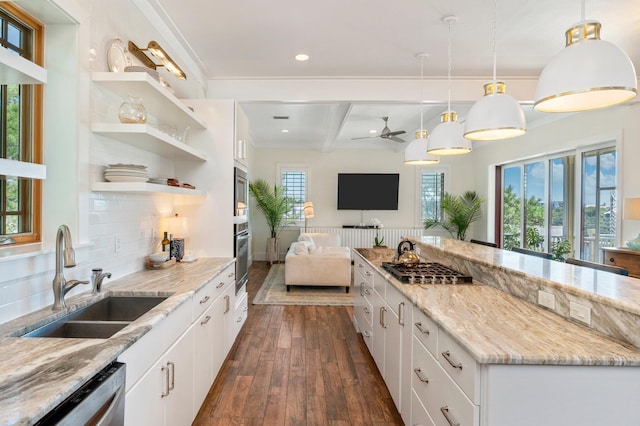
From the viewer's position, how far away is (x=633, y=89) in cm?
144

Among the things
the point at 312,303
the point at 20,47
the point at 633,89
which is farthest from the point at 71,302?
the point at 312,303

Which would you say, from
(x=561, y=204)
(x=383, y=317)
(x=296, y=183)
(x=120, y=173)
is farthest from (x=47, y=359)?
(x=296, y=183)

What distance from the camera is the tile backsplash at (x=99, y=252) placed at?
1.43m

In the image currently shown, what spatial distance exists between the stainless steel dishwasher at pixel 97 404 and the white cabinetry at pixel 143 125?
1238mm

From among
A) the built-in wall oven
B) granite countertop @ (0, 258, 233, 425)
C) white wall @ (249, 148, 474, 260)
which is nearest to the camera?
granite countertop @ (0, 258, 233, 425)

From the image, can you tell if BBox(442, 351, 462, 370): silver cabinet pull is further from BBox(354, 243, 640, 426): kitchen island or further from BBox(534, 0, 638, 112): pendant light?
BBox(534, 0, 638, 112): pendant light

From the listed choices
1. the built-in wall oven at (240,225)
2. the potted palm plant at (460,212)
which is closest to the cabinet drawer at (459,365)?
the built-in wall oven at (240,225)

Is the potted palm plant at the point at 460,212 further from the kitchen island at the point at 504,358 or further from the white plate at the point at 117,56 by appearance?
the white plate at the point at 117,56

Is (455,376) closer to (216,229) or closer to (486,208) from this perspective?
(216,229)

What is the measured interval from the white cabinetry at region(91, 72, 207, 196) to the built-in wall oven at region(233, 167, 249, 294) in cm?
58

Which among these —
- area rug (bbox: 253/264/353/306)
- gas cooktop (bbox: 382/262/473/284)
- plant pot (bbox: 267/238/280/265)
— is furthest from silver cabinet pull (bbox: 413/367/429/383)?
plant pot (bbox: 267/238/280/265)

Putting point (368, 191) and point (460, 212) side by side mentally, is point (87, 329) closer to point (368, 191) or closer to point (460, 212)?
point (368, 191)

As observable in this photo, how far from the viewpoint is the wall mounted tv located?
8328 mm

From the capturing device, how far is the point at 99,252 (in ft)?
6.80
